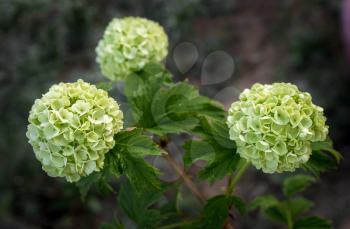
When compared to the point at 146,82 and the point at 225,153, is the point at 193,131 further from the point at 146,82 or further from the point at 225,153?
the point at 146,82

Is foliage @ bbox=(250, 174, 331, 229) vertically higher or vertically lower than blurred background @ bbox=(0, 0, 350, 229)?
lower

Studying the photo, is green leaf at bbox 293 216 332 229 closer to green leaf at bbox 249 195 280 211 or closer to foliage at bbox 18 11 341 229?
foliage at bbox 18 11 341 229

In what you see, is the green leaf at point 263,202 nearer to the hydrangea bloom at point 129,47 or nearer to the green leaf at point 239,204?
the green leaf at point 239,204

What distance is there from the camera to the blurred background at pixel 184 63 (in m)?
3.58

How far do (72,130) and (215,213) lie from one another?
1.50ft

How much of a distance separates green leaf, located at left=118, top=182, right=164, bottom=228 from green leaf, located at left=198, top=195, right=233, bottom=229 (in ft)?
0.42

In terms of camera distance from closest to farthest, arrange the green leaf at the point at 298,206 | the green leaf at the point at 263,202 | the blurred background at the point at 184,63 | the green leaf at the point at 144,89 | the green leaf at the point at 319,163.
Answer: the green leaf at the point at 319,163 < the green leaf at the point at 144,89 < the green leaf at the point at 263,202 < the green leaf at the point at 298,206 < the blurred background at the point at 184,63

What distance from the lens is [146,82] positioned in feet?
5.37

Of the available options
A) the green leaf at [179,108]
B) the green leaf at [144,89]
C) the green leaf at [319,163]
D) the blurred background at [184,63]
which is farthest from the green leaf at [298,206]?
the blurred background at [184,63]

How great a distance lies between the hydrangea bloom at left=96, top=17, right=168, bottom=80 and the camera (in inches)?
67.5

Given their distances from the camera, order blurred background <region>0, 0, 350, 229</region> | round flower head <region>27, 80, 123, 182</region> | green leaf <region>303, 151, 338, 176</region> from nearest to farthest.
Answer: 1. round flower head <region>27, 80, 123, 182</region>
2. green leaf <region>303, 151, 338, 176</region>
3. blurred background <region>0, 0, 350, 229</region>

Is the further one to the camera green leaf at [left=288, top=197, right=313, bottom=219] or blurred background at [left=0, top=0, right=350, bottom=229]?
blurred background at [left=0, top=0, right=350, bottom=229]

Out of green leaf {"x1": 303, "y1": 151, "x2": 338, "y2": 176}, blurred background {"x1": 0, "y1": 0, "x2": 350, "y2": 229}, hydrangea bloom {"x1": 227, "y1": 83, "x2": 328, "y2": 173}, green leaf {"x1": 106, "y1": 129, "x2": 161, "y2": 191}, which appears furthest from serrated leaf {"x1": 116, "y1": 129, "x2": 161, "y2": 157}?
blurred background {"x1": 0, "y1": 0, "x2": 350, "y2": 229}

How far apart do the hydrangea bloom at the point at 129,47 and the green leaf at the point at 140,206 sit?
0.42m
